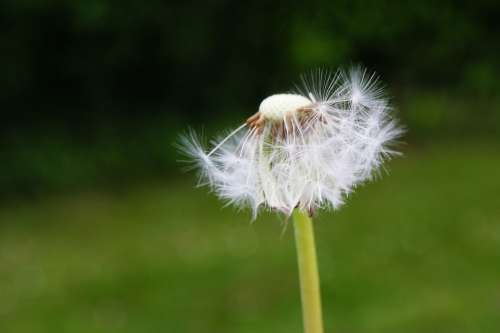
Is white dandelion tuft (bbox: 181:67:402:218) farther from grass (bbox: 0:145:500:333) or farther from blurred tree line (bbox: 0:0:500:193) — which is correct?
blurred tree line (bbox: 0:0:500:193)

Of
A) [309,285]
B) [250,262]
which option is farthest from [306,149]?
[250,262]

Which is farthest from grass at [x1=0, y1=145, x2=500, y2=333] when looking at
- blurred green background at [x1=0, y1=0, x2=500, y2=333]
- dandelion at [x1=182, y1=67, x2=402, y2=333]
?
dandelion at [x1=182, y1=67, x2=402, y2=333]

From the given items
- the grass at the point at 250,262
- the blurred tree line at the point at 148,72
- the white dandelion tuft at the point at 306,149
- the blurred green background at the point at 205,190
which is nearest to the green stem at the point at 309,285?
the white dandelion tuft at the point at 306,149

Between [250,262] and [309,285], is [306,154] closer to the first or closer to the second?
[309,285]

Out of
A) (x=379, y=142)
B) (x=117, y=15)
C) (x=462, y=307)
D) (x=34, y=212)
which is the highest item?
(x=117, y=15)

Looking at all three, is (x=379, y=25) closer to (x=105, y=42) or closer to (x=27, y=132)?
(x=105, y=42)

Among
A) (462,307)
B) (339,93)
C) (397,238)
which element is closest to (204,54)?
(397,238)

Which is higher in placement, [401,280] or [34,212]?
[34,212]
